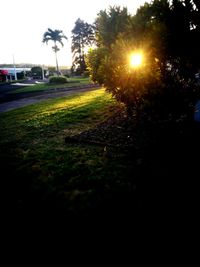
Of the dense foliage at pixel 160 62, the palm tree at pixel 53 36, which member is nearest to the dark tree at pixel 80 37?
the palm tree at pixel 53 36

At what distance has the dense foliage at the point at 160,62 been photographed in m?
7.02

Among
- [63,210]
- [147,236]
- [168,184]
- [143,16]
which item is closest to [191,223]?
[147,236]

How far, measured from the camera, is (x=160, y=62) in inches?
313

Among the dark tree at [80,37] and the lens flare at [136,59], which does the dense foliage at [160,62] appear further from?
the dark tree at [80,37]

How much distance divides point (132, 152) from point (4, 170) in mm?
3542

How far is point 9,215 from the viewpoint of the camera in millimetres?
4094

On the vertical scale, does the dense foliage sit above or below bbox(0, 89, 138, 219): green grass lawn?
above

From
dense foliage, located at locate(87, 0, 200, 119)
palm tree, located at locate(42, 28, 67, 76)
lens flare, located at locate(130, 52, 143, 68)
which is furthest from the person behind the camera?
palm tree, located at locate(42, 28, 67, 76)

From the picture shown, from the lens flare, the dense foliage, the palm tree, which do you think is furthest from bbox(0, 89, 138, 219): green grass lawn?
the palm tree

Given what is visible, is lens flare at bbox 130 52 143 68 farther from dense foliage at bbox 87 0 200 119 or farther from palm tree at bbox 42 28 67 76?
palm tree at bbox 42 28 67 76

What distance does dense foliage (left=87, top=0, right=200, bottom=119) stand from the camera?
7.02 metres

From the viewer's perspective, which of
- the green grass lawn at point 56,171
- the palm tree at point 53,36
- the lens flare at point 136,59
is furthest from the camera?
the palm tree at point 53,36

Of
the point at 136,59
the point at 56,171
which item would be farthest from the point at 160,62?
the point at 56,171

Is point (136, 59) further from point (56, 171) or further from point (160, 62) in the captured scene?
point (56, 171)
